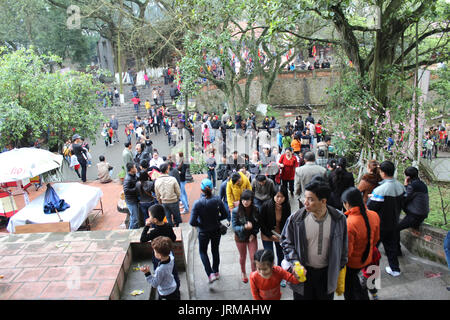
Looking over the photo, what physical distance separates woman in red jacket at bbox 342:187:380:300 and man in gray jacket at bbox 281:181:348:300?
0.96ft

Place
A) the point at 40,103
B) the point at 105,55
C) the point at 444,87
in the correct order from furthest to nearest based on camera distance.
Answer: the point at 105,55 < the point at 40,103 < the point at 444,87

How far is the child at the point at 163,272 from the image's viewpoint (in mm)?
3631

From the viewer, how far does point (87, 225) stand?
24.8ft

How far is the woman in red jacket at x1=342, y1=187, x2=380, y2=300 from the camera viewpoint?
3.54 m

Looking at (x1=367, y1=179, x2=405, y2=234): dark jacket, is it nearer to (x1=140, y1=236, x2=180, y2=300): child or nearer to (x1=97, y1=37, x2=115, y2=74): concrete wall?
(x1=140, y1=236, x2=180, y2=300): child

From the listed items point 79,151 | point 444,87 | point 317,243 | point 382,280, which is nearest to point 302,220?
point 317,243

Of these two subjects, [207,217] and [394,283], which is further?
[207,217]

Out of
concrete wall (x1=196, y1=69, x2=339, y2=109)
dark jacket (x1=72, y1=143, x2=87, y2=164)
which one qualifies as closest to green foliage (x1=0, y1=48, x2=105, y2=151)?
dark jacket (x1=72, y1=143, x2=87, y2=164)

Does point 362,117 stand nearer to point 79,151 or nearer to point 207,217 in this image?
point 207,217

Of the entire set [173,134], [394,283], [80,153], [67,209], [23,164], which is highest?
[23,164]

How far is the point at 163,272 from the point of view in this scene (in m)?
3.70

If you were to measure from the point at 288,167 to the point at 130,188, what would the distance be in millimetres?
3314

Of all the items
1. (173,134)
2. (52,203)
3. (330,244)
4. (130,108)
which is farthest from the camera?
(130,108)

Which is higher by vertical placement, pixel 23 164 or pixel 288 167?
pixel 23 164
